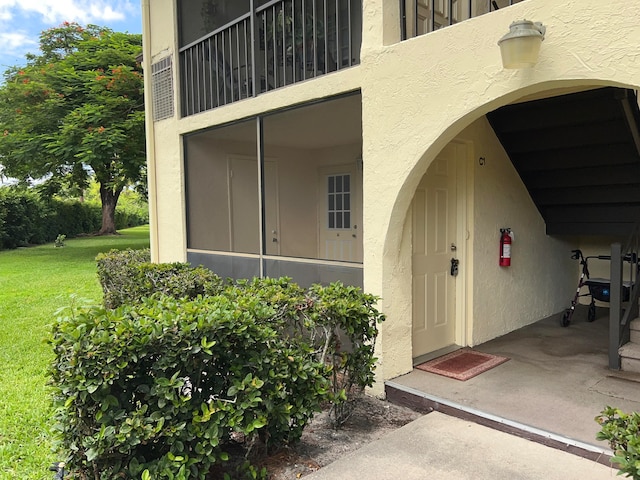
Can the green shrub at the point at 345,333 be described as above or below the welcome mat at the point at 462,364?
above

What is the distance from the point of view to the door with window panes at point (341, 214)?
8180 millimetres

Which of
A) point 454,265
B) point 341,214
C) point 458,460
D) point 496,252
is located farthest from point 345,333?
→ point 341,214

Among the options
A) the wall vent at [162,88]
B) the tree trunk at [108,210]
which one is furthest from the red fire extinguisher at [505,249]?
the tree trunk at [108,210]

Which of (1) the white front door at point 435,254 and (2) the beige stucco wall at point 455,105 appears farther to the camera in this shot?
(1) the white front door at point 435,254

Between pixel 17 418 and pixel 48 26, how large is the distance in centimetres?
1891

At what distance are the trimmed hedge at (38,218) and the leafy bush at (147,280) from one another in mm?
14712

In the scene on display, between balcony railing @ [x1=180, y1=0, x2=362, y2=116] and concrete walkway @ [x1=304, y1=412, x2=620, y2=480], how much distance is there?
3.25 m

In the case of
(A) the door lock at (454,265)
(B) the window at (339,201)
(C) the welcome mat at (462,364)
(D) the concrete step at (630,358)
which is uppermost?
(B) the window at (339,201)

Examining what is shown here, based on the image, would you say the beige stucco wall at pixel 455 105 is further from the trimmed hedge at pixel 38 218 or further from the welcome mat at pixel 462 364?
the trimmed hedge at pixel 38 218

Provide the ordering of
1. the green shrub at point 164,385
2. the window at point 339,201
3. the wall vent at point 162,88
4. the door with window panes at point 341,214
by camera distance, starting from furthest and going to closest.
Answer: the window at point 339,201 → the door with window panes at point 341,214 → the wall vent at point 162,88 → the green shrub at point 164,385

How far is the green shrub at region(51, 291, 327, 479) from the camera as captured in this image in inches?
89.3

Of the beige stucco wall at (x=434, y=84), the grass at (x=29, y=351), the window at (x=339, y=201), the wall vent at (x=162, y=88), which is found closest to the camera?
the beige stucco wall at (x=434, y=84)

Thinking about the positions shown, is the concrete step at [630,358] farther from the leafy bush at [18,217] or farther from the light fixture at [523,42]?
the leafy bush at [18,217]

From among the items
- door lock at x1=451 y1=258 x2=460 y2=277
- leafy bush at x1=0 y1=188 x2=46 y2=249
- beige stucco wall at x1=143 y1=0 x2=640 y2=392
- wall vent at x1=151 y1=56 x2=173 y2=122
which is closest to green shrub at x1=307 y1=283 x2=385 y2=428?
beige stucco wall at x1=143 y1=0 x2=640 y2=392
